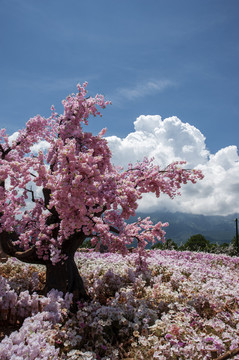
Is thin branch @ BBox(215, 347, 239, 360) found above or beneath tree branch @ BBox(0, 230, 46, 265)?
beneath

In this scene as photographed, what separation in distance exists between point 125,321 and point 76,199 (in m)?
3.21

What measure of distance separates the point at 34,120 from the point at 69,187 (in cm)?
667

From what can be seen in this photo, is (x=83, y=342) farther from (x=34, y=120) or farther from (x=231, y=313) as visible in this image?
(x=34, y=120)

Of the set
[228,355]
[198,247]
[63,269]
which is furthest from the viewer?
[198,247]

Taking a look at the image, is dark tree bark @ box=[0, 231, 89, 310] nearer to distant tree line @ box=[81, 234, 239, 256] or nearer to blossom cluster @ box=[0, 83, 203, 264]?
blossom cluster @ box=[0, 83, 203, 264]

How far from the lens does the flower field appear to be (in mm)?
5863

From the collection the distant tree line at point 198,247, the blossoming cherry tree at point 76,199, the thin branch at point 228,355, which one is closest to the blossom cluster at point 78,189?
the blossoming cherry tree at point 76,199

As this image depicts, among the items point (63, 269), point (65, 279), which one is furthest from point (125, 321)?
point (63, 269)

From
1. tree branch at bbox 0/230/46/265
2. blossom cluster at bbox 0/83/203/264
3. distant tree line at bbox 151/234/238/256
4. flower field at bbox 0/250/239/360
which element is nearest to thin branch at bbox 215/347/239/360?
flower field at bbox 0/250/239/360

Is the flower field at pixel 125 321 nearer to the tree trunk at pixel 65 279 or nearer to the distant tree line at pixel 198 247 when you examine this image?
the tree trunk at pixel 65 279

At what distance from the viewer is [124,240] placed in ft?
30.4

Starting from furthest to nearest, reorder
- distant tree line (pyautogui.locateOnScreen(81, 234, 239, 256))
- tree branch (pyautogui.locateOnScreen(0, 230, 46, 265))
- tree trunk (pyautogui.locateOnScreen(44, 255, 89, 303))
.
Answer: distant tree line (pyautogui.locateOnScreen(81, 234, 239, 256)) < tree branch (pyautogui.locateOnScreen(0, 230, 46, 265)) < tree trunk (pyautogui.locateOnScreen(44, 255, 89, 303))

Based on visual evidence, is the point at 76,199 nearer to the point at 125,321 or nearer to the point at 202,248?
the point at 125,321

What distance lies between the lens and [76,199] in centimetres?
661
